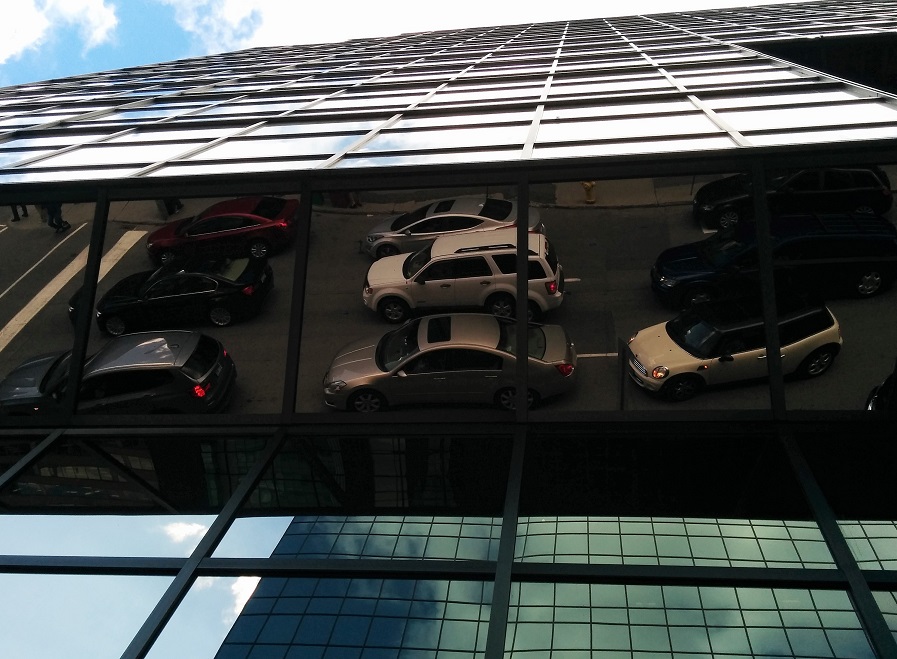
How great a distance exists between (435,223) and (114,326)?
13.0ft

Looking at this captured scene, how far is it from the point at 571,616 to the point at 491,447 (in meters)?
2.04

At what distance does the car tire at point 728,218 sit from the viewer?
23.9 ft

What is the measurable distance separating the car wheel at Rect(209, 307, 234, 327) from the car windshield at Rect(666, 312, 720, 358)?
5046mm

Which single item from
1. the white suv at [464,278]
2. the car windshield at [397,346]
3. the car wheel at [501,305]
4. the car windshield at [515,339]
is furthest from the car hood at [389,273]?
the car windshield at [515,339]

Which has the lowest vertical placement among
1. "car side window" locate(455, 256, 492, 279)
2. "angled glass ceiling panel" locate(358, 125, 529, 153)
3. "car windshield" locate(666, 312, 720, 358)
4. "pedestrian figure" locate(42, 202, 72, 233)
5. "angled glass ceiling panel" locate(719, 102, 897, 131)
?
"car windshield" locate(666, 312, 720, 358)

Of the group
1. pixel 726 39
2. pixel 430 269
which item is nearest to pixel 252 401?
pixel 430 269

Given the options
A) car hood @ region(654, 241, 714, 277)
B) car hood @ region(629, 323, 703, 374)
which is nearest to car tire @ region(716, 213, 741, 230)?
car hood @ region(654, 241, 714, 277)

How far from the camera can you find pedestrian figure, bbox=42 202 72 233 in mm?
9125

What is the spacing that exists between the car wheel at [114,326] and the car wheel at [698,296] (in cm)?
628

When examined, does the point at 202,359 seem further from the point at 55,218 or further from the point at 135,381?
the point at 55,218

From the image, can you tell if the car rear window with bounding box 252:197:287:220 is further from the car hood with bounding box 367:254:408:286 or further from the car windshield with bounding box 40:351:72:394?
the car windshield with bounding box 40:351:72:394

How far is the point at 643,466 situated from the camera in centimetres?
601

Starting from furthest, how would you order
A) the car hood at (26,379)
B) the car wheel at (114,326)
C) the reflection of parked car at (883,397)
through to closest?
the car wheel at (114,326), the car hood at (26,379), the reflection of parked car at (883,397)

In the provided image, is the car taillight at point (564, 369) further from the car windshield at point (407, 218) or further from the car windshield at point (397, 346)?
the car windshield at point (407, 218)
